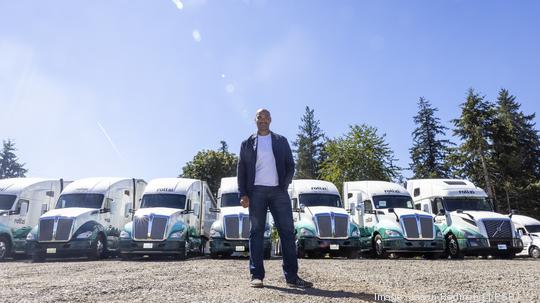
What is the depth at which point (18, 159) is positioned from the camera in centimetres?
6456

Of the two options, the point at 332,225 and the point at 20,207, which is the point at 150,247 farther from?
the point at 20,207

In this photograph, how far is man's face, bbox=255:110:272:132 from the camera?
209 inches

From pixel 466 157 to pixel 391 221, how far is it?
89.5 feet

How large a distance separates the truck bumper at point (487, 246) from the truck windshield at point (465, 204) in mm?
1631

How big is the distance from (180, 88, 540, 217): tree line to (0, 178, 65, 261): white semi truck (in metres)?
21.3

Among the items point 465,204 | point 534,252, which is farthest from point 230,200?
point 534,252

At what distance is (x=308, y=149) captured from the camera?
210 ft

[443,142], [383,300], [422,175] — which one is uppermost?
[443,142]

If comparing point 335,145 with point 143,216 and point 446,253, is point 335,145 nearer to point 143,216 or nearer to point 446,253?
point 446,253

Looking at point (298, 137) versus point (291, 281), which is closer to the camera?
point (291, 281)

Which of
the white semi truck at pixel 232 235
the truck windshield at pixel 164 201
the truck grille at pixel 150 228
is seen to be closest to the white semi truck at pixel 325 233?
the white semi truck at pixel 232 235

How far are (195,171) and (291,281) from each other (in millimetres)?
42064

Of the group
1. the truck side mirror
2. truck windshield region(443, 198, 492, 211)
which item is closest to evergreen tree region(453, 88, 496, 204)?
truck windshield region(443, 198, 492, 211)

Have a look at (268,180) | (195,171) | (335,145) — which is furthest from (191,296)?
(195,171)
